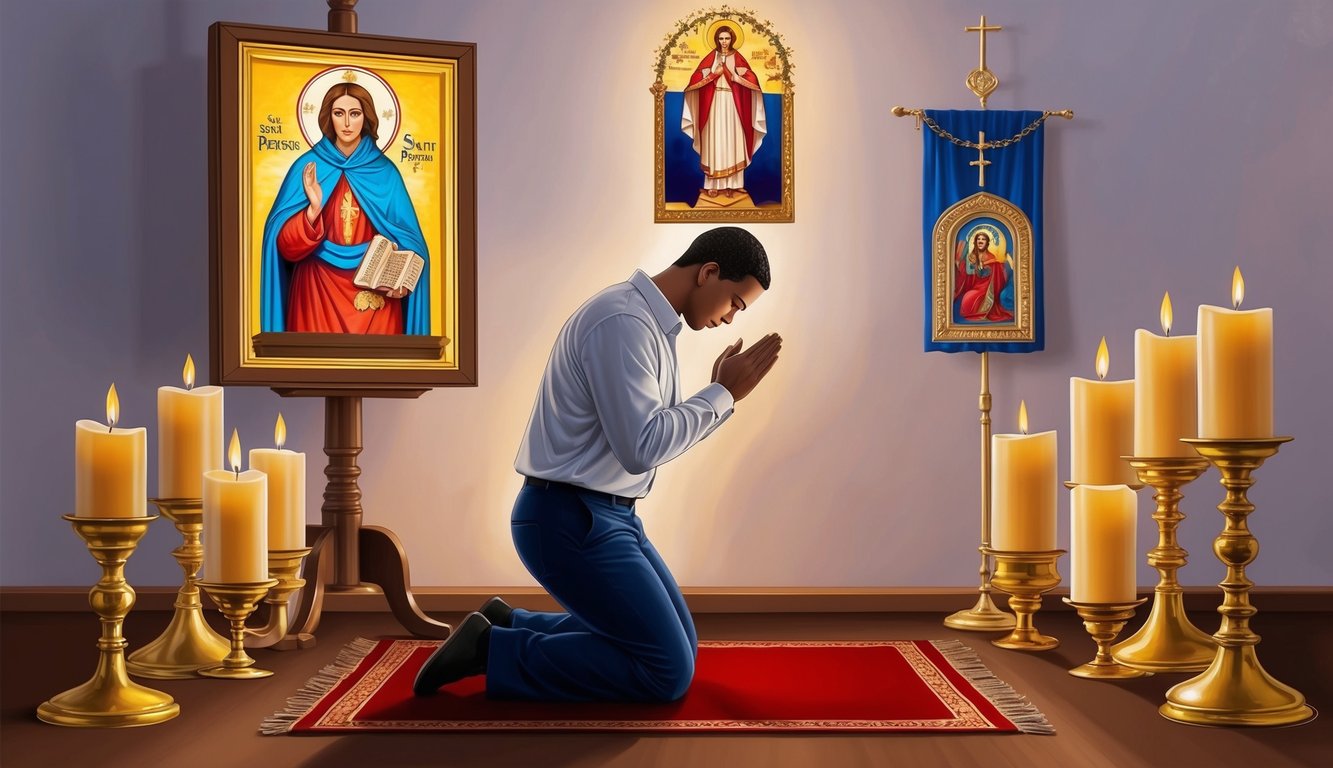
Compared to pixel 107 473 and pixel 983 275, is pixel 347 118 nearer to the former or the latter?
pixel 107 473

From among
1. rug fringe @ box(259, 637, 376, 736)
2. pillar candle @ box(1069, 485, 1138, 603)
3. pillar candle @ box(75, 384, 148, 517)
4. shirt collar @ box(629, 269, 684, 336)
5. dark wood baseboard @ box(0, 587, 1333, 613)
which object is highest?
shirt collar @ box(629, 269, 684, 336)

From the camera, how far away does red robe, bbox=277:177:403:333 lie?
14.0 ft

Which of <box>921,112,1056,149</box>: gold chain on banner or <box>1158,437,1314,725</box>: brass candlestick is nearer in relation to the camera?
<box>1158,437,1314,725</box>: brass candlestick

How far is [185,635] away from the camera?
3699mm

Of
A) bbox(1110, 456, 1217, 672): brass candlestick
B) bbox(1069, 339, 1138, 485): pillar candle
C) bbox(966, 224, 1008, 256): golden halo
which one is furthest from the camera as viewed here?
bbox(966, 224, 1008, 256): golden halo

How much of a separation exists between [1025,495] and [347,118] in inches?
102

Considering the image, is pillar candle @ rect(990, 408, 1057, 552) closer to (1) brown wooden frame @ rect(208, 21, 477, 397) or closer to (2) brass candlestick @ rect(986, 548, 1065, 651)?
(2) brass candlestick @ rect(986, 548, 1065, 651)

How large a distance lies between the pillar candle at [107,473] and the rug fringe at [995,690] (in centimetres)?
221

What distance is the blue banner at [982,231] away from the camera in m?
4.87

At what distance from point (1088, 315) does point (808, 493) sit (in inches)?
52.3

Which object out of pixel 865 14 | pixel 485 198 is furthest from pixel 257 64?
pixel 865 14

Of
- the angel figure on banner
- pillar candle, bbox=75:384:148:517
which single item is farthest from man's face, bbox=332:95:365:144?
the angel figure on banner

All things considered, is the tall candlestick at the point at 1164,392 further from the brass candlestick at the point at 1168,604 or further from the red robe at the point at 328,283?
the red robe at the point at 328,283

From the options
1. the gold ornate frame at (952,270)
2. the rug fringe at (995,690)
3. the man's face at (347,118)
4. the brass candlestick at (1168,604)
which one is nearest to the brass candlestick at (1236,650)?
the rug fringe at (995,690)
